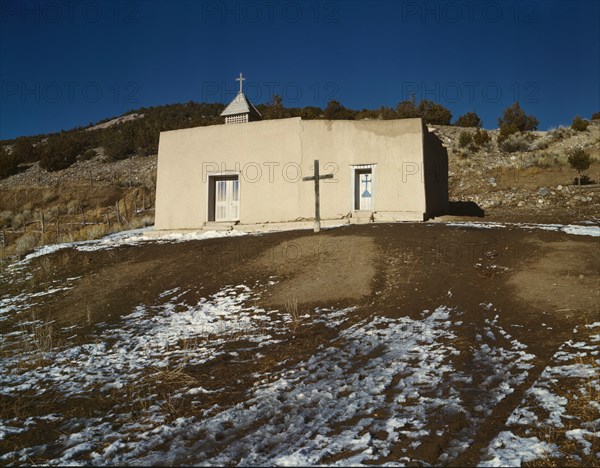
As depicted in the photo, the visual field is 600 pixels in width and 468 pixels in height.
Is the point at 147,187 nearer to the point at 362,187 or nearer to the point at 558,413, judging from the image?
the point at 362,187

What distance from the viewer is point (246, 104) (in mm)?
19562

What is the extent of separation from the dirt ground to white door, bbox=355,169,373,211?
2.84 metres

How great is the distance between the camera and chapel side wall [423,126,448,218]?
54.4 feet

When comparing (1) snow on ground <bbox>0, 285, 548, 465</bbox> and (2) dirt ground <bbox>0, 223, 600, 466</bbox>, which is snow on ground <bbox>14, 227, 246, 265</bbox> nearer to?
(2) dirt ground <bbox>0, 223, 600, 466</bbox>

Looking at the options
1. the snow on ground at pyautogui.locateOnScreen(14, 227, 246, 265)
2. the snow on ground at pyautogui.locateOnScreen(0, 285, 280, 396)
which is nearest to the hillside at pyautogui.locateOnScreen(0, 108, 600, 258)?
the snow on ground at pyautogui.locateOnScreen(14, 227, 246, 265)

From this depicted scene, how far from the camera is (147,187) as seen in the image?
117 ft

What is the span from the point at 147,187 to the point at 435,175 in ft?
81.0

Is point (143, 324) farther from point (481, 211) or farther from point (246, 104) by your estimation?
point (481, 211)

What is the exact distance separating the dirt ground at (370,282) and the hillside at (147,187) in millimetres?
7059

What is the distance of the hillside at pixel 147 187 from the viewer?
2233cm

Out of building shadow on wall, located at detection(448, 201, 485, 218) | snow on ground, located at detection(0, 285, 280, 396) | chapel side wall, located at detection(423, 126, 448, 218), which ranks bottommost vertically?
snow on ground, located at detection(0, 285, 280, 396)

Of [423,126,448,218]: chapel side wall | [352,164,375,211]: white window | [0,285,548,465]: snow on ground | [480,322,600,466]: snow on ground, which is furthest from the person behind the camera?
[423,126,448,218]: chapel side wall

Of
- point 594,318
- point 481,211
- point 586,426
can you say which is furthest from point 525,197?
point 586,426

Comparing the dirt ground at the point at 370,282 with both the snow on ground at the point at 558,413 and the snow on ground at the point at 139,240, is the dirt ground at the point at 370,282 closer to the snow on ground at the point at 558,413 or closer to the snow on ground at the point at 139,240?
the snow on ground at the point at 558,413
